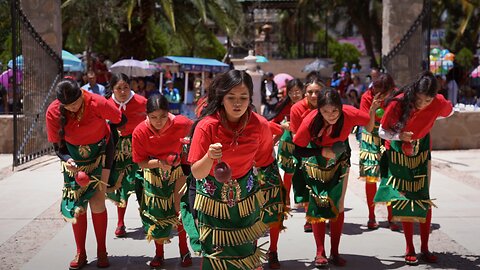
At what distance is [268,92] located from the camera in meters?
19.0

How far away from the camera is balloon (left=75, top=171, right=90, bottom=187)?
521 centimetres

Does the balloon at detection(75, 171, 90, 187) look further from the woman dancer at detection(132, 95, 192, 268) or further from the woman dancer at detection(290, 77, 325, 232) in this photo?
the woman dancer at detection(290, 77, 325, 232)

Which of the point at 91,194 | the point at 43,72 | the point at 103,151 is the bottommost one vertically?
the point at 91,194

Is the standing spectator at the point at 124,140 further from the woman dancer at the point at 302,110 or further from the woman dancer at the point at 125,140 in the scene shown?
the woman dancer at the point at 302,110

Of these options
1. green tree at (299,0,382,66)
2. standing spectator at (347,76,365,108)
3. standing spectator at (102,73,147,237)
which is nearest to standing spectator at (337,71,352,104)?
standing spectator at (347,76,365,108)

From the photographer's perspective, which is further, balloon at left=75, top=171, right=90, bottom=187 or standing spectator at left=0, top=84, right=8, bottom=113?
standing spectator at left=0, top=84, right=8, bottom=113

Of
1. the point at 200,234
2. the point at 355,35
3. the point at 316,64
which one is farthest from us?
the point at 355,35

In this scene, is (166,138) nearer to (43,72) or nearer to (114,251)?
(114,251)

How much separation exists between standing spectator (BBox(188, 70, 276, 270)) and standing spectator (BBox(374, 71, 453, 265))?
194 cm

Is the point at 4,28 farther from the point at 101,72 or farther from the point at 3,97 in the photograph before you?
the point at 101,72

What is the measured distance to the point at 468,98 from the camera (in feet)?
50.7

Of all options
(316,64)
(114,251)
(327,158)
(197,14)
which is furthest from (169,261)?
(316,64)

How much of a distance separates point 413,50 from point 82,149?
8.61m

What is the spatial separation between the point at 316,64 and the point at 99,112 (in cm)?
2178
